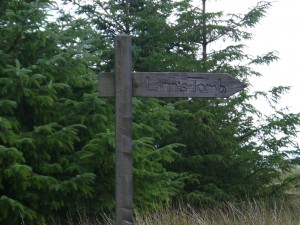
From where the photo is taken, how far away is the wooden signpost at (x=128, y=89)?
5.38m

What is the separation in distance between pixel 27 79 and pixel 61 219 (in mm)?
2305

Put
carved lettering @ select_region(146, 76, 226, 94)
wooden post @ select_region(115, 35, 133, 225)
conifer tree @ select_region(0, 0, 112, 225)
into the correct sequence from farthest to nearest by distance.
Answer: conifer tree @ select_region(0, 0, 112, 225), carved lettering @ select_region(146, 76, 226, 94), wooden post @ select_region(115, 35, 133, 225)

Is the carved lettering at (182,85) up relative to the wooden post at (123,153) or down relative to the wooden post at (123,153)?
up

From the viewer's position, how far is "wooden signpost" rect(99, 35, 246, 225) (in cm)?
538

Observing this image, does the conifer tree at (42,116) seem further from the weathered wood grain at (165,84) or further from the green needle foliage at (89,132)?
the weathered wood grain at (165,84)

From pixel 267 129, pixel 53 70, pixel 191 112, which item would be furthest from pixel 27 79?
pixel 267 129

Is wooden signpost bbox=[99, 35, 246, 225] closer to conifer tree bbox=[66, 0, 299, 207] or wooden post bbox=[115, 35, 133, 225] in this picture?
wooden post bbox=[115, 35, 133, 225]

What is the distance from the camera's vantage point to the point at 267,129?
14.0m

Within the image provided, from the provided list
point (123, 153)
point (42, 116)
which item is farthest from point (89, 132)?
point (123, 153)

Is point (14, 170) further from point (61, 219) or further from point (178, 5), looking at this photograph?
point (178, 5)

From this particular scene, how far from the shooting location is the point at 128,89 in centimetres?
541

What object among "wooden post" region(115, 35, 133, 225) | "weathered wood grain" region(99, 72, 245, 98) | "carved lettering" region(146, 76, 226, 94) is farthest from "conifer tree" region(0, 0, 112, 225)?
"carved lettering" region(146, 76, 226, 94)

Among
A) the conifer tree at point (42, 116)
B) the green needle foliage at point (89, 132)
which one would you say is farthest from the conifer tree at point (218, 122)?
the conifer tree at point (42, 116)

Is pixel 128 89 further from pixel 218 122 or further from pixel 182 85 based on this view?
pixel 218 122
